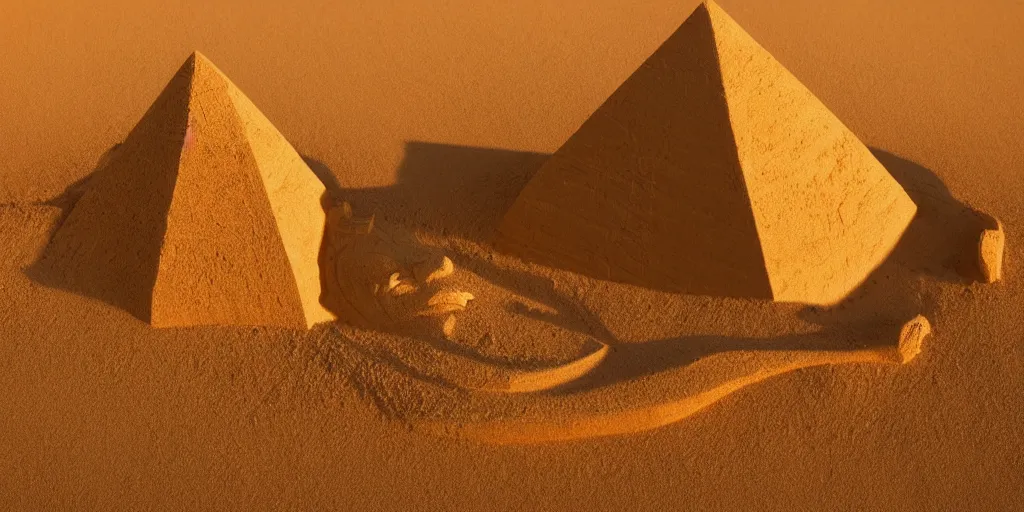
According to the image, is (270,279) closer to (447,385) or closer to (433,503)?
(447,385)

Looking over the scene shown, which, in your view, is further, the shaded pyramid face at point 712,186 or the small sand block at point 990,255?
the small sand block at point 990,255

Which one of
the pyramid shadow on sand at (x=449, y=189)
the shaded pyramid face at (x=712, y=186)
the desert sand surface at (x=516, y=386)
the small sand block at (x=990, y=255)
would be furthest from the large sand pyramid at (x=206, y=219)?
the small sand block at (x=990, y=255)

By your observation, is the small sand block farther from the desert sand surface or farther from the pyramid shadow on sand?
the pyramid shadow on sand

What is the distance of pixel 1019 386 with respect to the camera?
5.01 meters

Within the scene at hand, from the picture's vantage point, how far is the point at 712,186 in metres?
5.02

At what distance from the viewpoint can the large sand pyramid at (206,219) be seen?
4.94 metres

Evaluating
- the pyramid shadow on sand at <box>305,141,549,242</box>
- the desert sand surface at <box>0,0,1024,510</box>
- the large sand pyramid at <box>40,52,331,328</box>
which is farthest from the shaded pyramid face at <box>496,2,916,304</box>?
the large sand pyramid at <box>40,52,331,328</box>

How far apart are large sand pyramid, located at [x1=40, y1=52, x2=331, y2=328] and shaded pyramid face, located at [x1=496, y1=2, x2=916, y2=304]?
1254 millimetres

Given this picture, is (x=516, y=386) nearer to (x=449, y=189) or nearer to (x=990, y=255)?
(x=449, y=189)

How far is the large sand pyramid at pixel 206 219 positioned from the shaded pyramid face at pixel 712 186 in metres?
1.25

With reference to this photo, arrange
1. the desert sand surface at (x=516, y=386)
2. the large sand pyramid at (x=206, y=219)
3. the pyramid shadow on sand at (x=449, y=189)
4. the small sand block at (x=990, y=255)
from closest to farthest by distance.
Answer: the desert sand surface at (x=516, y=386), the large sand pyramid at (x=206, y=219), the small sand block at (x=990, y=255), the pyramid shadow on sand at (x=449, y=189)

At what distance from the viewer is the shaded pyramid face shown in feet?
16.4

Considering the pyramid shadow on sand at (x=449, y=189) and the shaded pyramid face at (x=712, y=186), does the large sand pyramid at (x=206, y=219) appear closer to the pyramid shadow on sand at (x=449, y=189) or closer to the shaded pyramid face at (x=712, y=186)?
the pyramid shadow on sand at (x=449, y=189)

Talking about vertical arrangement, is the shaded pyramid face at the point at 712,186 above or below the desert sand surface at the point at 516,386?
above
